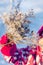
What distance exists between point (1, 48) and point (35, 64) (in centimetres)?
38

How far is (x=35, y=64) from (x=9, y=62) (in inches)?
10.3

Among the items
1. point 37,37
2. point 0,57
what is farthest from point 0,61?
point 37,37

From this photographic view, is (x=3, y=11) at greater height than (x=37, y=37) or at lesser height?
greater

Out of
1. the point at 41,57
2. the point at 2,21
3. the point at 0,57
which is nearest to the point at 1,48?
the point at 0,57

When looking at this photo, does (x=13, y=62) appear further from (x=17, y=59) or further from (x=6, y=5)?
(x=6, y=5)

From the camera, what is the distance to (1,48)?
2.32m

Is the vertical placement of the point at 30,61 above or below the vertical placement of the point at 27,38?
below

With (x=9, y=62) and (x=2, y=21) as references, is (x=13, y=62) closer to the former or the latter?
(x=9, y=62)

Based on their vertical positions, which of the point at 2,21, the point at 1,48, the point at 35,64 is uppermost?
the point at 2,21

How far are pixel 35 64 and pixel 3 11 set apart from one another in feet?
2.05

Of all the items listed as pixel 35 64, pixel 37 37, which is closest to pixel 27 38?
pixel 37 37

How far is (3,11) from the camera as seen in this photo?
2.32m

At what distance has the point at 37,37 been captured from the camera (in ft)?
7.47

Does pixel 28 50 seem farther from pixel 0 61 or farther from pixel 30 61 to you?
pixel 0 61
